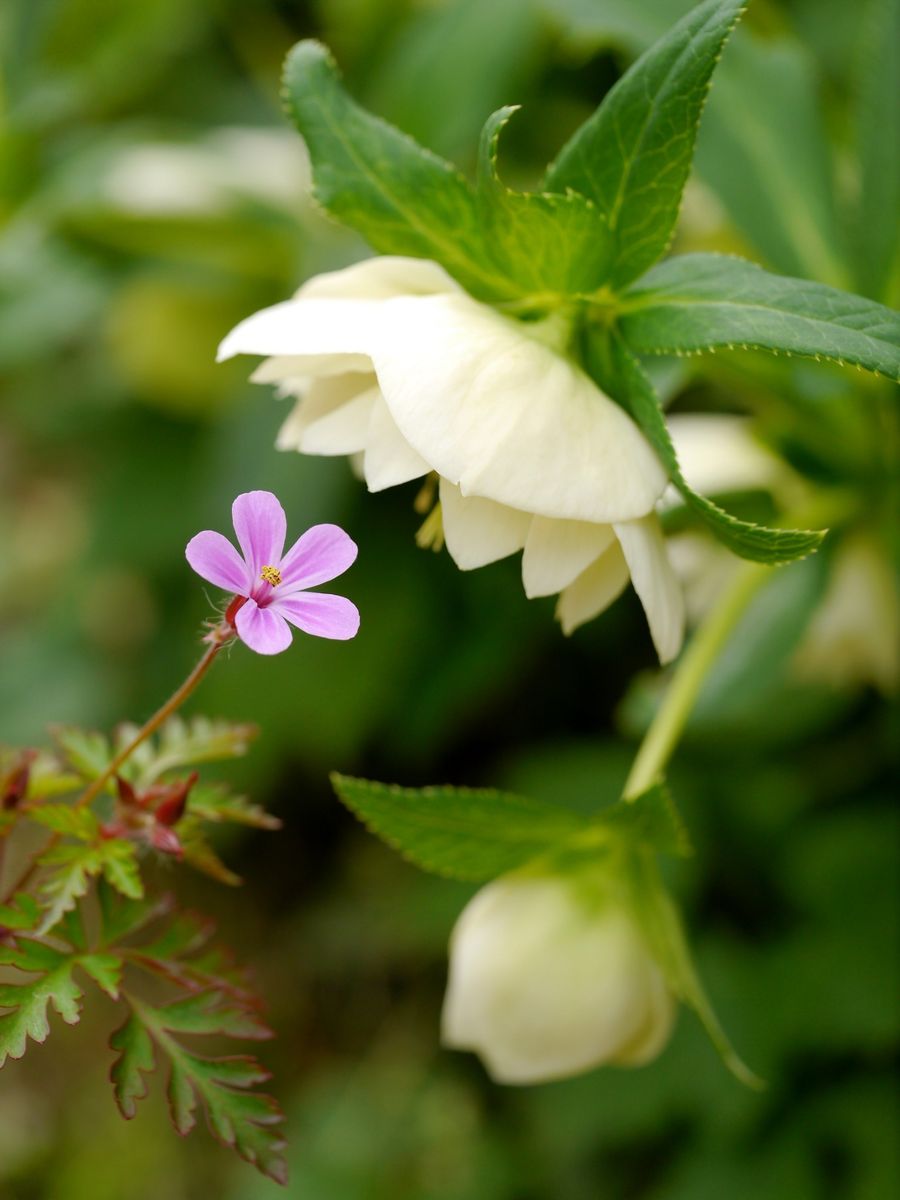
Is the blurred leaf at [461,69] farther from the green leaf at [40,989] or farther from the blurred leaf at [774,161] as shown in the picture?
the green leaf at [40,989]

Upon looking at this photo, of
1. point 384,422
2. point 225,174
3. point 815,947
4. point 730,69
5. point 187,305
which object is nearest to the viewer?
point 384,422

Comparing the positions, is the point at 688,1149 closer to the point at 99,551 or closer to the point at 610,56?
the point at 99,551

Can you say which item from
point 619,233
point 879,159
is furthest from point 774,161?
point 619,233

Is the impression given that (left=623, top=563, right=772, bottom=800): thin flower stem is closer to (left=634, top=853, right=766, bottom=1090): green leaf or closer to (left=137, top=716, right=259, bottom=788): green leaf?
(left=634, top=853, right=766, bottom=1090): green leaf

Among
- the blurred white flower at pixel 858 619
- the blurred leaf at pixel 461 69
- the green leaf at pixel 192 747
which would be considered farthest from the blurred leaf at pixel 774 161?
the green leaf at pixel 192 747

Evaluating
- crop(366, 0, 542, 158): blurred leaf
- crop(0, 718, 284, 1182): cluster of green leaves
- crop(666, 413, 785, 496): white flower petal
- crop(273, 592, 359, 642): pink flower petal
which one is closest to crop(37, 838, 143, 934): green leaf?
crop(0, 718, 284, 1182): cluster of green leaves

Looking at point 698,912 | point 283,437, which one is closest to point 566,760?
point 698,912

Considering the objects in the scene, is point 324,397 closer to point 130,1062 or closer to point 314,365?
point 314,365
